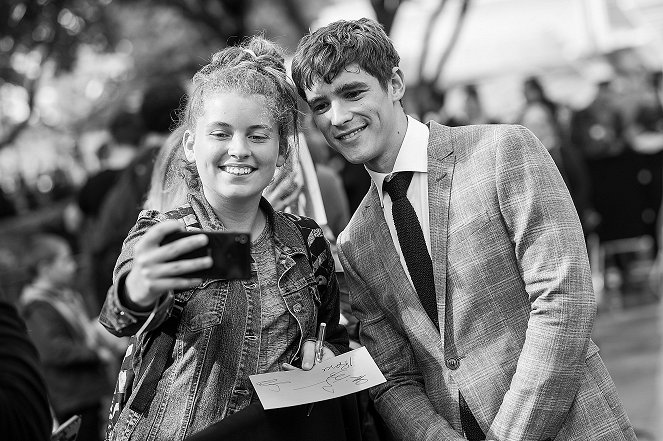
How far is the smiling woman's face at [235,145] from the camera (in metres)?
2.83

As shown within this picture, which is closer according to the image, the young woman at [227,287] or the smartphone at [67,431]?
the young woman at [227,287]

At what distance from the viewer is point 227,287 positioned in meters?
2.74

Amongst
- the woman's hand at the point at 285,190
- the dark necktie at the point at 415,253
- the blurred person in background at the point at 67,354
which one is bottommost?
the blurred person in background at the point at 67,354

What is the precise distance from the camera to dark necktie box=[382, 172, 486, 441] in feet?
9.96

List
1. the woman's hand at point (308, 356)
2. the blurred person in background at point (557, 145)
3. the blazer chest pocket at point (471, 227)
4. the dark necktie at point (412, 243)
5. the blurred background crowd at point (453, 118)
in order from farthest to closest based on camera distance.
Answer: the blurred person in background at point (557, 145) < the blurred background crowd at point (453, 118) < the dark necktie at point (412, 243) < the blazer chest pocket at point (471, 227) < the woman's hand at point (308, 356)

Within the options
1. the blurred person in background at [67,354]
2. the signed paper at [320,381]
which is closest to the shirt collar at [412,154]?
the signed paper at [320,381]

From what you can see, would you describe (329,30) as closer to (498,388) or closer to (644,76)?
(498,388)

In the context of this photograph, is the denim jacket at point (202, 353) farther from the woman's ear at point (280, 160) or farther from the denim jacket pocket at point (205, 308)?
the woman's ear at point (280, 160)

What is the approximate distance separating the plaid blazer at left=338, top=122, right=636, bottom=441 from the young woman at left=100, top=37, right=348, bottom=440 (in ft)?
0.91

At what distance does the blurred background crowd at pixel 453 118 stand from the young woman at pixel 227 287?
4.62 ft

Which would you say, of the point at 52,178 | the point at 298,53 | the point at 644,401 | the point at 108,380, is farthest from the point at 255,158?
the point at 52,178

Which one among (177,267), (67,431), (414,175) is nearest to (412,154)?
(414,175)

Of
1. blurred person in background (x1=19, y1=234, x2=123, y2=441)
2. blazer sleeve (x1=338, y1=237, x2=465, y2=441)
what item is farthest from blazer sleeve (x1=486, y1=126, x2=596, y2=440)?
blurred person in background (x1=19, y1=234, x2=123, y2=441)
